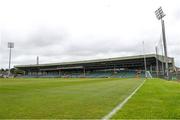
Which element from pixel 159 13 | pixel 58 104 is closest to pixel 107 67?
pixel 159 13

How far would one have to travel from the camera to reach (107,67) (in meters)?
124

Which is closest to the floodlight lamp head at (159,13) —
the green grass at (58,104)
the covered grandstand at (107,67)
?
the covered grandstand at (107,67)

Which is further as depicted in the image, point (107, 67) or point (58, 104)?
point (107, 67)

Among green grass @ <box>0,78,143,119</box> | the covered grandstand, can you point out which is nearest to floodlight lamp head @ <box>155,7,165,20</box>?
the covered grandstand

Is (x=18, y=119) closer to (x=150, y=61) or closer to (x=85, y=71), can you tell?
(x=150, y=61)

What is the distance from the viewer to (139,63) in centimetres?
11194

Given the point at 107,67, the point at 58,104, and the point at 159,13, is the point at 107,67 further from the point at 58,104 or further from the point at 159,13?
the point at 58,104

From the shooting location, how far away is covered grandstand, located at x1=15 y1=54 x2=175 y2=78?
340ft

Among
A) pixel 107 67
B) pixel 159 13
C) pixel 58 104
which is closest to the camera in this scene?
pixel 58 104

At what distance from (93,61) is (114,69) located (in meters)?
12.7

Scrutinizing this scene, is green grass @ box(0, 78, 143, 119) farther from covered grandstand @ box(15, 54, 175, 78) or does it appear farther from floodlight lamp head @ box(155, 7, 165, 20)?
covered grandstand @ box(15, 54, 175, 78)

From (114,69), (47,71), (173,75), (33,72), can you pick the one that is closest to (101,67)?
(114,69)

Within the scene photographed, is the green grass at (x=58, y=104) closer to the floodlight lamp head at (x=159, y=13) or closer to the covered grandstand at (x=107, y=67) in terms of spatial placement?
the floodlight lamp head at (x=159, y=13)

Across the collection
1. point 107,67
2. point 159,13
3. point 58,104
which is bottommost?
point 58,104
